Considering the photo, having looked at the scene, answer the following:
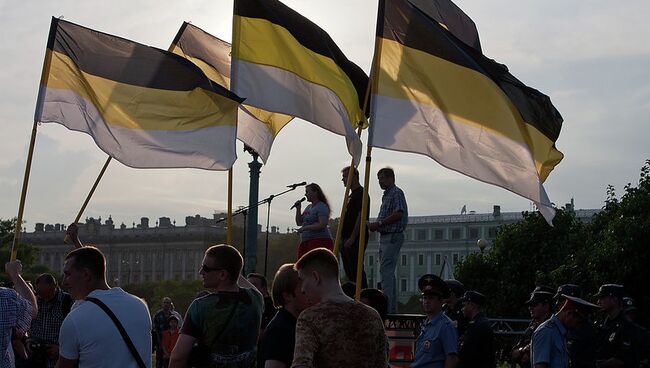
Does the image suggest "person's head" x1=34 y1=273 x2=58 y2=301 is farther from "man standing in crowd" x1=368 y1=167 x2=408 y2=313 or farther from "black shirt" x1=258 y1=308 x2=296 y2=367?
"black shirt" x1=258 y1=308 x2=296 y2=367

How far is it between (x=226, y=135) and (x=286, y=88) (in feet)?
3.05

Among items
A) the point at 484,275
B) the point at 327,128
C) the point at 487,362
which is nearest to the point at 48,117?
the point at 327,128

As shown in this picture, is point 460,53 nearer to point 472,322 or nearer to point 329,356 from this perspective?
point 472,322

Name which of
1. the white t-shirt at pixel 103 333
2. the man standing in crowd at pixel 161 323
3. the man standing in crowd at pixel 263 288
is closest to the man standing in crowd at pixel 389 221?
the man standing in crowd at pixel 263 288

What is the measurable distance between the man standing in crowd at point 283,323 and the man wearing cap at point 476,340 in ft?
12.9

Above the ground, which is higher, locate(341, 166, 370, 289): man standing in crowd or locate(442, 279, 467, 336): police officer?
locate(341, 166, 370, 289): man standing in crowd

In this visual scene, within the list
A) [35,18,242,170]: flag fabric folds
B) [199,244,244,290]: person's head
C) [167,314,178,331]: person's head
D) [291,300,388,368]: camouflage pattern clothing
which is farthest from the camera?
[167,314,178,331]: person's head

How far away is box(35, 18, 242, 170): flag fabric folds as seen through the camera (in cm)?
1327

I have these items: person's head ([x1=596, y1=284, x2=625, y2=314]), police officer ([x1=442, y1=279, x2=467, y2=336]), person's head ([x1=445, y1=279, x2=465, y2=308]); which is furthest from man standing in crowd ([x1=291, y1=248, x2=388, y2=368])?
person's head ([x1=596, y1=284, x2=625, y2=314])

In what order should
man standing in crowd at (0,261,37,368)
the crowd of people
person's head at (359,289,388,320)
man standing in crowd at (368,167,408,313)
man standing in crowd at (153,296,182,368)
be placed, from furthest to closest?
1. man standing in crowd at (153,296,182,368)
2. man standing in crowd at (368,167,408,313)
3. man standing in crowd at (0,261,37,368)
4. person's head at (359,289,388,320)
5. the crowd of people

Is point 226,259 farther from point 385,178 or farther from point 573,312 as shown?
point 385,178

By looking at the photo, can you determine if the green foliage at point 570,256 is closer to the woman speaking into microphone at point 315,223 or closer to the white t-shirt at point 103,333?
the woman speaking into microphone at point 315,223

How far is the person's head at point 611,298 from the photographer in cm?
1359

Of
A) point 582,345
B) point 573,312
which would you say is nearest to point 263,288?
point 582,345
